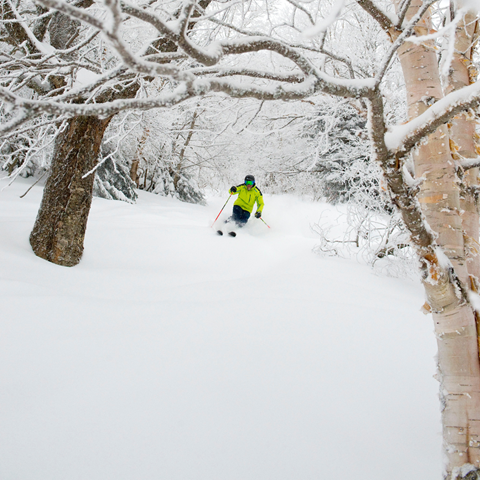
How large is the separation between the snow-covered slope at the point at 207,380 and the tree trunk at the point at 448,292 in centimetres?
28

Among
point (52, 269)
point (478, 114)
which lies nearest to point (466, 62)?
point (478, 114)

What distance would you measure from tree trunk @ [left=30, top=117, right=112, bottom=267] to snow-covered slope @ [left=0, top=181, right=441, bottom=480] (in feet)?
0.74

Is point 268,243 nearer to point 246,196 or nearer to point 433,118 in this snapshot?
point 246,196

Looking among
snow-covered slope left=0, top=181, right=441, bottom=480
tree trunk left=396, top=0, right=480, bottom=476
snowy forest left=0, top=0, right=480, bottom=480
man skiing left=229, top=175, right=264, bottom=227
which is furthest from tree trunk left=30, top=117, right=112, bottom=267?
man skiing left=229, top=175, right=264, bottom=227

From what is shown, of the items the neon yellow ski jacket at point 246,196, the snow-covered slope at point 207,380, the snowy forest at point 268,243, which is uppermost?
the neon yellow ski jacket at point 246,196

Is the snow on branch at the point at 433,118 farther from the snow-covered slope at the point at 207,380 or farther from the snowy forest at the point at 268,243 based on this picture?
the snow-covered slope at the point at 207,380

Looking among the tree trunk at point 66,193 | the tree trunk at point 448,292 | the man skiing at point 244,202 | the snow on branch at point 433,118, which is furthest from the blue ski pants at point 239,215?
the snow on branch at point 433,118

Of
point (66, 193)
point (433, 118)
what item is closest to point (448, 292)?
point (433, 118)

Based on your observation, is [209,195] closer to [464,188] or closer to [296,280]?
[296,280]

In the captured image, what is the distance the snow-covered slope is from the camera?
46.3 inches

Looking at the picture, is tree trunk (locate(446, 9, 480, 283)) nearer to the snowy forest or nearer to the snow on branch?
the snowy forest

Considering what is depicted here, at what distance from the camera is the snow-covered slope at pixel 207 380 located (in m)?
1.17

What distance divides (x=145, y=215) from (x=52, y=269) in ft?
10.9

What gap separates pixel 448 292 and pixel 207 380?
44.5 inches
